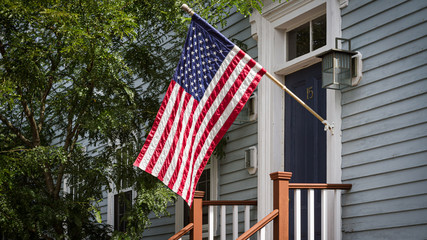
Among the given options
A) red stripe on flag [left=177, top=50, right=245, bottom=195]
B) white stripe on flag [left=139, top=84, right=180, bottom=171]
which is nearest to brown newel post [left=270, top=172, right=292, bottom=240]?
red stripe on flag [left=177, top=50, right=245, bottom=195]

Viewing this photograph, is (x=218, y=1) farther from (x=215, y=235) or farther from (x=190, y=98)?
(x=215, y=235)

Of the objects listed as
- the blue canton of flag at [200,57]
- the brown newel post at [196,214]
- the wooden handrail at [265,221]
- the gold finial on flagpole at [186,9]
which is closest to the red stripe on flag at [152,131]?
the blue canton of flag at [200,57]

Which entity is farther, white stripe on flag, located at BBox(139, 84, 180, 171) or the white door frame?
the white door frame

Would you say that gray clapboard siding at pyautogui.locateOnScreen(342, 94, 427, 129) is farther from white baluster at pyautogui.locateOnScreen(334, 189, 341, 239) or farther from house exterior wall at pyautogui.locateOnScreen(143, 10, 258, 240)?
house exterior wall at pyautogui.locateOnScreen(143, 10, 258, 240)

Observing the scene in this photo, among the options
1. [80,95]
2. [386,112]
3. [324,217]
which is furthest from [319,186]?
[80,95]

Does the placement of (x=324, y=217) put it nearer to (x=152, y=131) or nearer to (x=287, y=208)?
(x=287, y=208)

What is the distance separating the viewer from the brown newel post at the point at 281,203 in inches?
204

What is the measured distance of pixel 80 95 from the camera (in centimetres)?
730

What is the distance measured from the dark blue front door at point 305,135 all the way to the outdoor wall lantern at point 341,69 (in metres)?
0.57

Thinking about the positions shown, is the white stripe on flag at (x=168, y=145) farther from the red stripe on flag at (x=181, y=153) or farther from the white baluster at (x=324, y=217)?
the white baluster at (x=324, y=217)

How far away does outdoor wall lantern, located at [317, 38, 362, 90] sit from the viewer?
585cm

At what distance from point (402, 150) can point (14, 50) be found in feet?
15.1

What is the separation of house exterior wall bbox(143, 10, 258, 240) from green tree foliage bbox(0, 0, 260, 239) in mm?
298

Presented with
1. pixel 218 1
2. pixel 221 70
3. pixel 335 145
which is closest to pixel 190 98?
pixel 221 70
